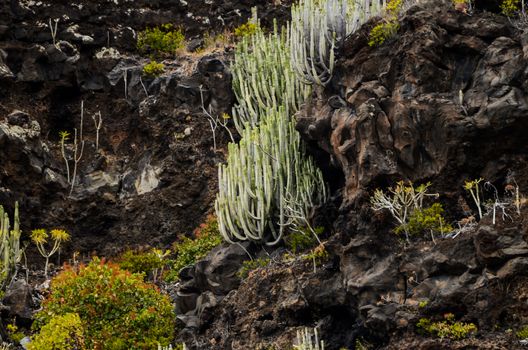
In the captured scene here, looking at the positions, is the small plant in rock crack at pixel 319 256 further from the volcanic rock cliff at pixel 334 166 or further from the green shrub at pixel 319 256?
the volcanic rock cliff at pixel 334 166

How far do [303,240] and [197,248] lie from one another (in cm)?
333

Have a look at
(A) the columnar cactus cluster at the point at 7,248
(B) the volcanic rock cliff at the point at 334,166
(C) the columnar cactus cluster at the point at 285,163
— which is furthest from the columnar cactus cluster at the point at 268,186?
(A) the columnar cactus cluster at the point at 7,248

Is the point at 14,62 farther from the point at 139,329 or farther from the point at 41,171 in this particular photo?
the point at 139,329

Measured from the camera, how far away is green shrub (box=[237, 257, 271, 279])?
44.1ft

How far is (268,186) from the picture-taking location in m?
13.7

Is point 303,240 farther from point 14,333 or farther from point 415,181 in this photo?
point 14,333

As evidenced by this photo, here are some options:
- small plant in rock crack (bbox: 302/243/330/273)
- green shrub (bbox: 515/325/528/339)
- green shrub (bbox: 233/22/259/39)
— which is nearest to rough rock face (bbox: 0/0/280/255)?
green shrub (bbox: 233/22/259/39)

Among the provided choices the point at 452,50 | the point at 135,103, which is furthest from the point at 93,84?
the point at 452,50

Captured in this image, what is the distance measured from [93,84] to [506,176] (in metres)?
12.3

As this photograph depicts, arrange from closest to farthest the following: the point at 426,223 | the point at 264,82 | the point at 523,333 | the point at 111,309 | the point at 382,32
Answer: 1. the point at 523,333
2. the point at 426,223
3. the point at 382,32
4. the point at 111,309
5. the point at 264,82

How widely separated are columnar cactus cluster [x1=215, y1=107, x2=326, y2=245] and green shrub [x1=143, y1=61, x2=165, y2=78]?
6058 millimetres

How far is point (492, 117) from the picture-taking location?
11.2 metres

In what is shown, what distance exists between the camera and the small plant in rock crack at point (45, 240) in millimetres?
15711

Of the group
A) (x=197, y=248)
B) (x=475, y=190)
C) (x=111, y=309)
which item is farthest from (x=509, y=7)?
(x=111, y=309)
